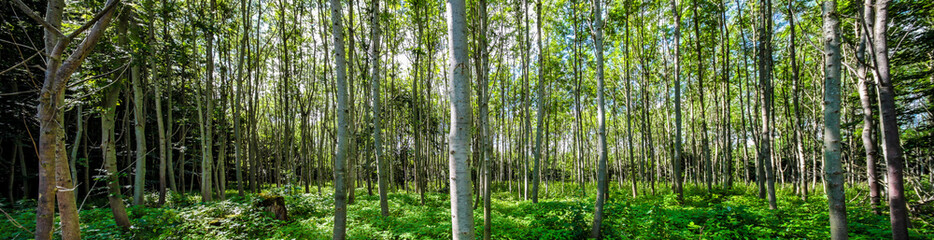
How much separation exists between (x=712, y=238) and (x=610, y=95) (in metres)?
12.6

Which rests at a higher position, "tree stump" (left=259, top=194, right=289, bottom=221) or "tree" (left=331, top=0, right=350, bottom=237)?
"tree" (left=331, top=0, right=350, bottom=237)

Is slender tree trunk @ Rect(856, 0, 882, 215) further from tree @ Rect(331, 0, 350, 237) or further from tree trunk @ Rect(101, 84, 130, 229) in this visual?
tree trunk @ Rect(101, 84, 130, 229)

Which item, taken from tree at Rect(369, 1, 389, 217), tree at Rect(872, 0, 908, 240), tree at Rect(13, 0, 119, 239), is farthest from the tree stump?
tree at Rect(872, 0, 908, 240)

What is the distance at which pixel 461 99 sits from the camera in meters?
2.22

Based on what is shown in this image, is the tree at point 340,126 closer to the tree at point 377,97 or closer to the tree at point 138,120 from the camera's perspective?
the tree at point 377,97

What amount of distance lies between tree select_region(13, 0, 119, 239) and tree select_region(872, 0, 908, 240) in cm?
781

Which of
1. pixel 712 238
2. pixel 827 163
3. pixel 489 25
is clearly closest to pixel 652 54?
pixel 489 25

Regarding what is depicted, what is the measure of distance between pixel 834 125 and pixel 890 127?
1257 mm

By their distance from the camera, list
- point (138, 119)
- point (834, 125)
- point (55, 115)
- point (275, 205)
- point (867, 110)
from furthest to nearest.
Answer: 1. point (275, 205)
2. point (138, 119)
3. point (867, 110)
4. point (834, 125)
5. point (55, 115)

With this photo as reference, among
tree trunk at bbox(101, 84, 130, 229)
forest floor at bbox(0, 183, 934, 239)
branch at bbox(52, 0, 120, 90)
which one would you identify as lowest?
forest floor at bbox(0, 183, 934, 239)

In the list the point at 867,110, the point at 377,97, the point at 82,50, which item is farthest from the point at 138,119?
the point at 867,110

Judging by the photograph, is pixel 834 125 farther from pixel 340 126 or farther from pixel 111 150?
pixel 111 150

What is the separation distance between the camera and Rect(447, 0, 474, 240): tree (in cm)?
219

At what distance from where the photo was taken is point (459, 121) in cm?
222
